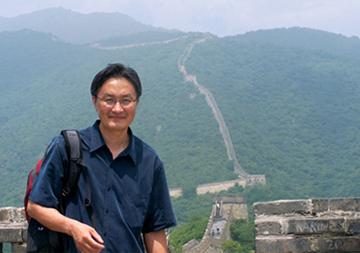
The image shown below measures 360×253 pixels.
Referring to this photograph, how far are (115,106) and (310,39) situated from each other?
463 ft

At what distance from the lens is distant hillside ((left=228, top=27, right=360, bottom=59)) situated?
414 ft

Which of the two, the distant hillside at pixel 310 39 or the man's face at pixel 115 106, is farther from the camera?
the distant hillside at pixel 310 39

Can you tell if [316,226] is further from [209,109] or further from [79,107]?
[79,107]

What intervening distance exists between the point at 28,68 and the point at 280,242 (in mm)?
107894

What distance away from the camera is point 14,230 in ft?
14.5

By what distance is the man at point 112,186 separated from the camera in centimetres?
258

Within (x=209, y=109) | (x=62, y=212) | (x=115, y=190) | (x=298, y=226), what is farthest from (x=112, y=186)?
(x=209, y=109)

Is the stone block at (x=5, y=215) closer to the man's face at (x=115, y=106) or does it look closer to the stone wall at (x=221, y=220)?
the man's face at (x=115, y=106)

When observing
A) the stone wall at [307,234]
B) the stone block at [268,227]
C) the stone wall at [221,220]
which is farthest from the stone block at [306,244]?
the stone wall at [221,220]

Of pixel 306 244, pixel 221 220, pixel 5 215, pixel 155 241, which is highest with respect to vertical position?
pixel 155 241

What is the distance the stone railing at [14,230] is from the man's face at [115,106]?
7.01 feet

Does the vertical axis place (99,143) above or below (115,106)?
below

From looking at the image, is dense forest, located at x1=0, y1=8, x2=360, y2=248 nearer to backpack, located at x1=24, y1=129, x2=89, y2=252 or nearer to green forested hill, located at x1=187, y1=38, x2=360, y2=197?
green forested hill, located at x1=187, y1=38, x2=360, y2=197

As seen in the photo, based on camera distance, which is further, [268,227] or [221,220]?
[221,220]
